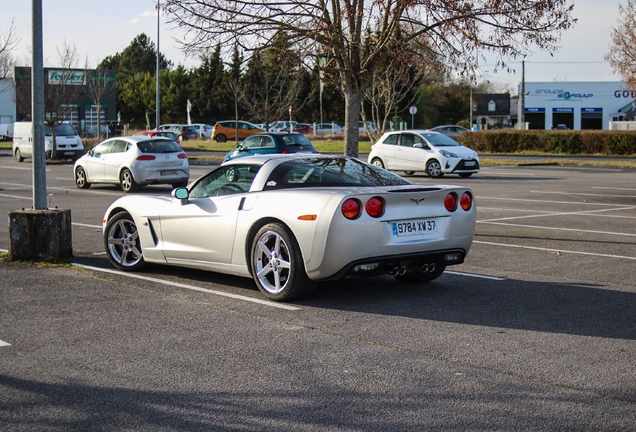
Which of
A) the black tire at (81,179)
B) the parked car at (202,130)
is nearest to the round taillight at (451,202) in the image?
the black tire at (81,179)

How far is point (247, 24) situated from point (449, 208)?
5535mm

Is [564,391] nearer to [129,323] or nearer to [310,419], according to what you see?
[310,419]

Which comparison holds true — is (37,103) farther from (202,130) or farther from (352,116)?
(202,130)

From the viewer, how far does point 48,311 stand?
685 centimetres

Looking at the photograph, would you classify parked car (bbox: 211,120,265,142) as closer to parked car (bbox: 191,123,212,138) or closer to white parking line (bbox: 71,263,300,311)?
parked car (bbox: 191,123,212,138)

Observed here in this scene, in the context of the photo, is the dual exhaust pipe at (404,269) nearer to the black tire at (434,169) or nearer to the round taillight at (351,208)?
the round taillight at (351,208)

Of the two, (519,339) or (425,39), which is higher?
(425,39)

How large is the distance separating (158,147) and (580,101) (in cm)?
5956

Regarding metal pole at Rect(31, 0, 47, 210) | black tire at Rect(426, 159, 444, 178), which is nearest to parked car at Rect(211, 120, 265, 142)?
black tire at Rect(426, 159, 444, 178)

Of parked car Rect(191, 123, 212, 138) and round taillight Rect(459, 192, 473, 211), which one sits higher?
parked car Rect(191, 123, 212, 138)

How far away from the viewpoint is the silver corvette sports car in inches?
273

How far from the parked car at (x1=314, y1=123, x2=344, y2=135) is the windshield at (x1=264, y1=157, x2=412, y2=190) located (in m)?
58.6

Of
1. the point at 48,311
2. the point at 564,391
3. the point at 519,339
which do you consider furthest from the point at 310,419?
the point at 48,311

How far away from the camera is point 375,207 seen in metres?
7.03
